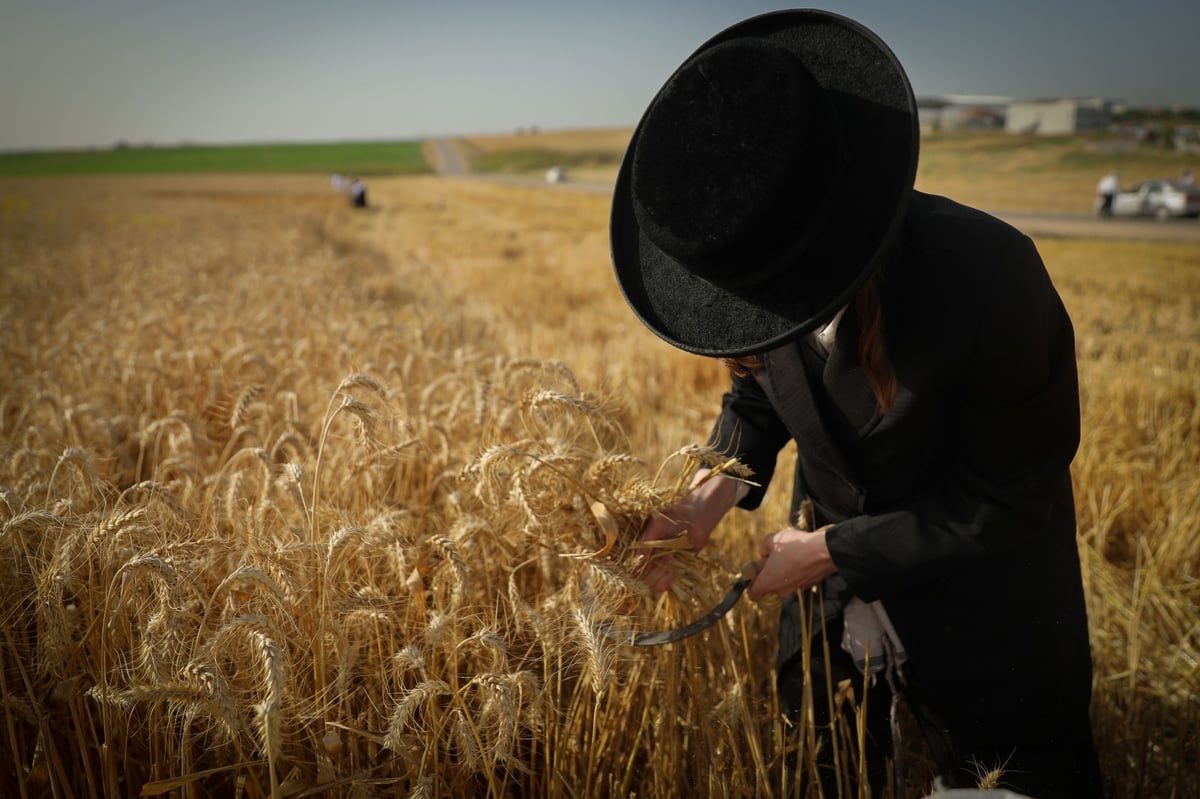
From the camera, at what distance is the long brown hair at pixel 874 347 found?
1188mm

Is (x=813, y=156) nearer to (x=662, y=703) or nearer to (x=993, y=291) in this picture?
(x=993, y=291)

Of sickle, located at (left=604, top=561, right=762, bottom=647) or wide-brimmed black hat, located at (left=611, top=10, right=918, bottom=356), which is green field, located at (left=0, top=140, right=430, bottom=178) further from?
wide-brimmed black hat, located at (left=611, top=10, right=918, bottom=356)

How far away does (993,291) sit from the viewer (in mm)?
1142

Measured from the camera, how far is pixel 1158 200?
17.5 m

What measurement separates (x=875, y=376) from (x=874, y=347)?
0.06 metres

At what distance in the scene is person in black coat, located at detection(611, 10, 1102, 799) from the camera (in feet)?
3.27

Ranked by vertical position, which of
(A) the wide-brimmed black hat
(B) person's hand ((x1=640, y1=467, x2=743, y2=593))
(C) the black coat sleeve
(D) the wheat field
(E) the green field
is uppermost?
(E) the green field

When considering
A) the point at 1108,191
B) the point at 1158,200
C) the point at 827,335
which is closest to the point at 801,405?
the point at 827,335

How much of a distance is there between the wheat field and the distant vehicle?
15930mm

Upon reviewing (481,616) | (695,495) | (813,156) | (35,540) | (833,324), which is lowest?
(481,616)

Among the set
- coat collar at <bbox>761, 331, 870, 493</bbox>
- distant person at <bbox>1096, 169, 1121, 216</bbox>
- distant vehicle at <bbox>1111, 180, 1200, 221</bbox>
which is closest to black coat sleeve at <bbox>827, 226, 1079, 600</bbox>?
coat collar at <bbox>761, 331, 870, 493</bbox>

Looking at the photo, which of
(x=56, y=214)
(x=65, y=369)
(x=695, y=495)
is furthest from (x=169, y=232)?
(x=695, y=495)

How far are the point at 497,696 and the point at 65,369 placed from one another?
353 centimetres

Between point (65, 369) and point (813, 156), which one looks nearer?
point (813, 156)
